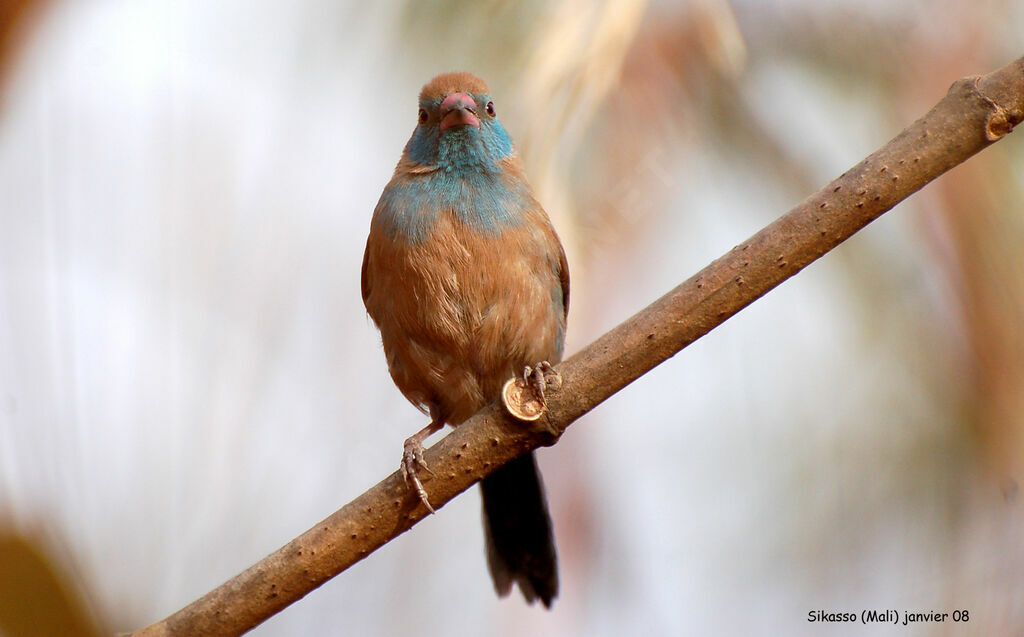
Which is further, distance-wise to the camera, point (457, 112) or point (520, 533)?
point (520, 533)

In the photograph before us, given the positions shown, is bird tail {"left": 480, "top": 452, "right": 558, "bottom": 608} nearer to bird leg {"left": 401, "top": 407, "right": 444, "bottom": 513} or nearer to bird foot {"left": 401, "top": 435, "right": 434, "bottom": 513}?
bird leg {"left": 401, "top": 407, "right": 444, "bottom": 513}

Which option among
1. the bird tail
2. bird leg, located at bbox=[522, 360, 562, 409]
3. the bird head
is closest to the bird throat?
the bird head

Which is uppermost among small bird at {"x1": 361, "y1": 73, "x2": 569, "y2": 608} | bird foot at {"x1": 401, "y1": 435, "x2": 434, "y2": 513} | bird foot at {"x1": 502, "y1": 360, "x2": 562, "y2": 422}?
small bird at {"x1": 361, "y1": 73, "x2": 569, "y2": 608}

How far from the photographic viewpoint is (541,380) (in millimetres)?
3090

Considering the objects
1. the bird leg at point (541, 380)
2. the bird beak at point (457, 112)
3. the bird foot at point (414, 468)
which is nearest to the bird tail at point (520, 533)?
the bird foot at point (414, 468)

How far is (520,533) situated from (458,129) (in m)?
1.73

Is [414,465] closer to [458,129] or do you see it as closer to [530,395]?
[530,395]

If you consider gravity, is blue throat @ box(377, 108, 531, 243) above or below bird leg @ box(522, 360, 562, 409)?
above

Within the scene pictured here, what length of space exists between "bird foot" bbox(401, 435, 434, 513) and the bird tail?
1.01m

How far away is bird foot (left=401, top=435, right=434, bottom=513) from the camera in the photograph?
3117 millimetres

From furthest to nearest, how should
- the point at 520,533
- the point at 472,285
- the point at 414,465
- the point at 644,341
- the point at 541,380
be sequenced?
the point at 520,533 → the point at 472,285 → the point at 414,465 → the point at 541,380 → the point at 644,341

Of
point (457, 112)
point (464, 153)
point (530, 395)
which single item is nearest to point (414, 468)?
point (530, 395)

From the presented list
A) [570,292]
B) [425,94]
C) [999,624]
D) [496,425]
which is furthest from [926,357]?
[425,94]

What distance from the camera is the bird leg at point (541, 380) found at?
3.04 m
